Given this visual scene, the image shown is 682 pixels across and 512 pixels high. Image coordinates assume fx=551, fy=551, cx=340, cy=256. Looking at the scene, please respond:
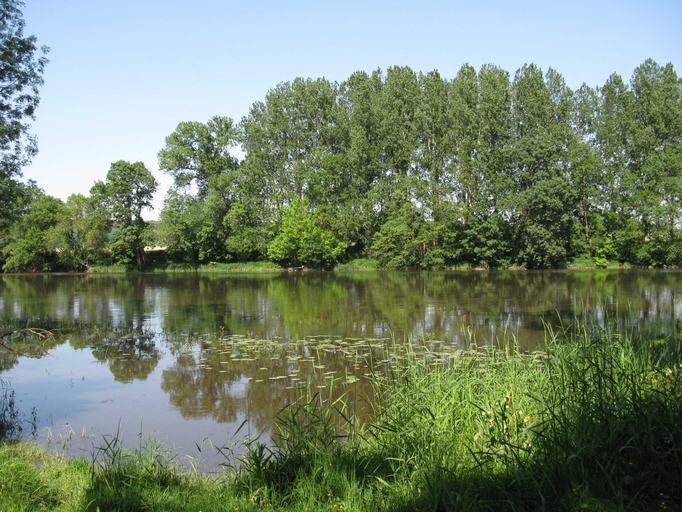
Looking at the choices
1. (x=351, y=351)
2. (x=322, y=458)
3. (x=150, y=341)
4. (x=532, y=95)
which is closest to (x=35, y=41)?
(x=150, y=341)

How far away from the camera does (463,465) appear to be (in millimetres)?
4492

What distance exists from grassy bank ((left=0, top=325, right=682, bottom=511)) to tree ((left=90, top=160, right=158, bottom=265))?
1979 inches

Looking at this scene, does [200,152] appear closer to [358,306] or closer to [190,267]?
[190,267]

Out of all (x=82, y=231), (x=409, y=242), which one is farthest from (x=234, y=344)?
(x=82, y=231)

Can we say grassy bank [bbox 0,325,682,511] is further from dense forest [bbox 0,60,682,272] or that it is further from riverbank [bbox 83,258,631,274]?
riverbank [bbox 83,258,631,274]

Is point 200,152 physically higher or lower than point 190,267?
higher

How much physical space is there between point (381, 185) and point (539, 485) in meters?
46.8

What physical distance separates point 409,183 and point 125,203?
2843cm

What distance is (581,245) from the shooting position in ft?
151

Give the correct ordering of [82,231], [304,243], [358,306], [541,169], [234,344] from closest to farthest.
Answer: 1. [234,344]
2. [358,306]
3. [541,169]
4. [304,243]
5. [82,231]

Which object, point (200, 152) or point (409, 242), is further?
point (200, 152)

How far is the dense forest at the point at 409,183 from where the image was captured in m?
44.6

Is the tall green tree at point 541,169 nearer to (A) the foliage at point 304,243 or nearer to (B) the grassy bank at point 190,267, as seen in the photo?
(A) the foliage at point 304,243

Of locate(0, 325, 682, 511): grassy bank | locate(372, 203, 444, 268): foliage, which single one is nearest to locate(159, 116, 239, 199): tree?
locate(372, 203, 444, 268): foliage
